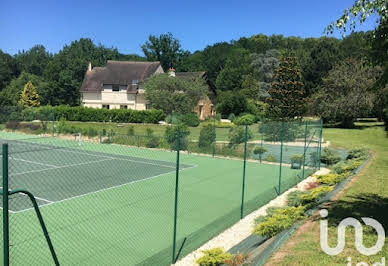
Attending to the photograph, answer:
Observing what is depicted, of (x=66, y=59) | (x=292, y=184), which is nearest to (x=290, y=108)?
(x=292, y=184)

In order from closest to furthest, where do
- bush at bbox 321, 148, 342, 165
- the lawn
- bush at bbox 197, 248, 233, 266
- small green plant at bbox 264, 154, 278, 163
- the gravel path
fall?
1. the lawn
2. bush at bbox 197, 248, 233, 266
3. the gravel path
4. bush at bbox 321, 148, 342, 165
5. small green plant at bbox 264, 154, 278, 163

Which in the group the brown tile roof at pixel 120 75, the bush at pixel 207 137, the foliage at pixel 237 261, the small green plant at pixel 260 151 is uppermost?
the brown tile roof at pixel 120 75

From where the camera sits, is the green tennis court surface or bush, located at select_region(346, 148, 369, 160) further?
bush, located at select_region(346, 148, 369, 160)

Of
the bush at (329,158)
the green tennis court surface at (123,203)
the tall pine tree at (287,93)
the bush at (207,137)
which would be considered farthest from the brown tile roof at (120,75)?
the bush at (329,158)

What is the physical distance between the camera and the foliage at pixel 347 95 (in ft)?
127

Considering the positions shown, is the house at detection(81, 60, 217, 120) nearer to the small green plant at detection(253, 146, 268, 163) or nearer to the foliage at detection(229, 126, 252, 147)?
the foliage at detection(229, 126, 252, 147)

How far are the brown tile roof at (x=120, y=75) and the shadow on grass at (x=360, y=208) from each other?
45359mm

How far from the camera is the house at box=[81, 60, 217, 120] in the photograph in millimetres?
52594

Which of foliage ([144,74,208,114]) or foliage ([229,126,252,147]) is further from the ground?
foliage ([144,74,208,114])

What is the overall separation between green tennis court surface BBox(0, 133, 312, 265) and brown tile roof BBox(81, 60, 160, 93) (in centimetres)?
3422

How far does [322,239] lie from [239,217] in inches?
144

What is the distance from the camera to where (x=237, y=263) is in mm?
6137

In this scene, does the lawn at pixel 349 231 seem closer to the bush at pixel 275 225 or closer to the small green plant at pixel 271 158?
the bush at pixel 275 225

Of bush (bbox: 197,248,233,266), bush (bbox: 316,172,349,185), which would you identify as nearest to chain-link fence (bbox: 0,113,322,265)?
bush (bbox: 197,248,233,266)
